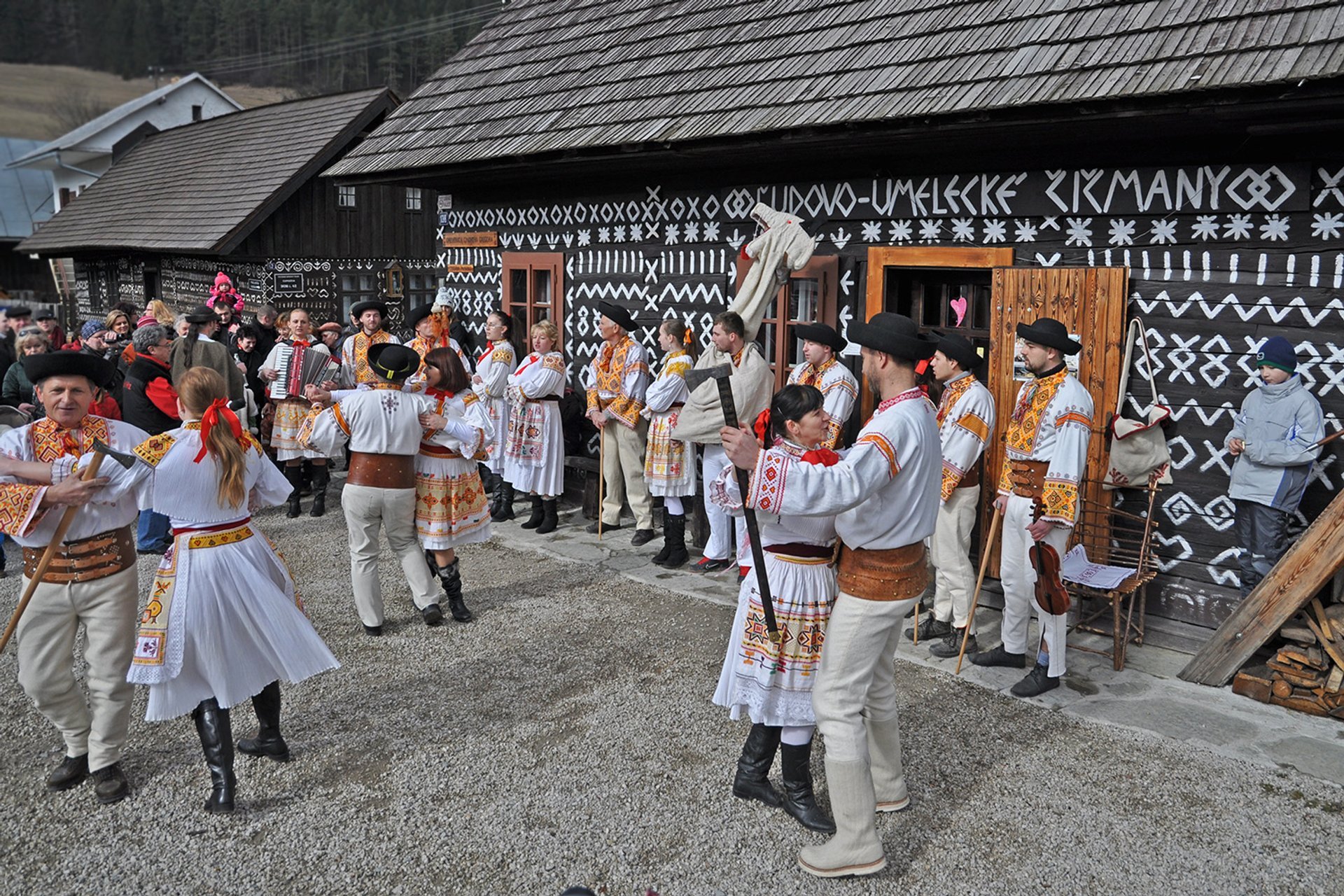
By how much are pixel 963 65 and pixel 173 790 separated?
246 inches

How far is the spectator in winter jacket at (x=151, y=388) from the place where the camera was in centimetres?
779

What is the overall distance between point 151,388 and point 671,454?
4042 mm

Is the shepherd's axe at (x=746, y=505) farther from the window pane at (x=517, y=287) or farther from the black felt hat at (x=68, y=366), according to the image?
the window pane at (x=517, y=287)

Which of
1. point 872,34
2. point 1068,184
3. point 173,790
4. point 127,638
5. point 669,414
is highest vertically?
point 872,34

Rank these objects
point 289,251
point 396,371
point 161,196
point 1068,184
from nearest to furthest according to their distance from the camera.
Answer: point 396,371 < point 1068,184 < point 289,251 < point 161,196

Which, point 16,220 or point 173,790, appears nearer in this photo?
point 173,790

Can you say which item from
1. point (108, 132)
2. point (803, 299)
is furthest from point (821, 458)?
point (108, 132)

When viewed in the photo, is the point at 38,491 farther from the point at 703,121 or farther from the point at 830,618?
the point at 703,121

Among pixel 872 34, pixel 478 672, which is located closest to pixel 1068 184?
pixel 872 34

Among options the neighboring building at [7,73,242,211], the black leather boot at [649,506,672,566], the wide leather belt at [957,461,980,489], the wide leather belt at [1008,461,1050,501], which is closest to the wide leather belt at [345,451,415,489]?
the black leather boot at [649,506,672,566]

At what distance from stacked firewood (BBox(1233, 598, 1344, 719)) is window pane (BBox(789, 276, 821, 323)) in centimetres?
399

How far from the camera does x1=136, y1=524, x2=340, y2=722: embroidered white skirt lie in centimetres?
409

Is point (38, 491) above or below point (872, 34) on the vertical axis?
below

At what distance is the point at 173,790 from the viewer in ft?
14.2
